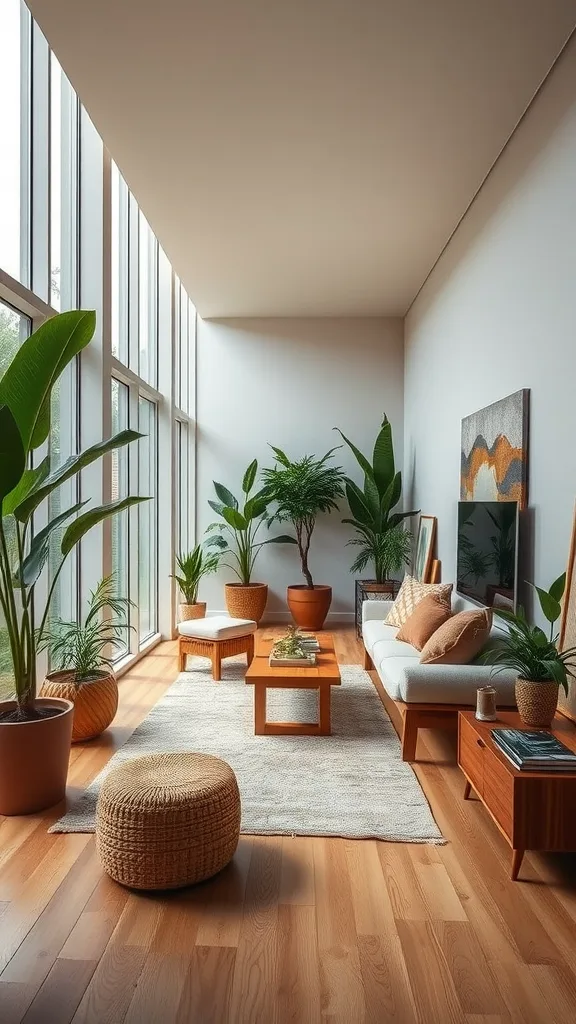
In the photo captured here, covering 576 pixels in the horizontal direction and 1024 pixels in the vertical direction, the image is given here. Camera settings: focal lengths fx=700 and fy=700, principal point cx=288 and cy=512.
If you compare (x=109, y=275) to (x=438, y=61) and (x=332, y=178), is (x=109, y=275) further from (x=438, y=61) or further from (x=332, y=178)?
(x=438, y=61)

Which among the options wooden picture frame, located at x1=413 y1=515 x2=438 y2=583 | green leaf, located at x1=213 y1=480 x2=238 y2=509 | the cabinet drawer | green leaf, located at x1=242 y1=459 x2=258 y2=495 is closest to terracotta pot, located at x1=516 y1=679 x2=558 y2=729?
the cabinet drawer

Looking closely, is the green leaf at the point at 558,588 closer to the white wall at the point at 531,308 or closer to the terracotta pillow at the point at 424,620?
the white wall at the point at 531,308

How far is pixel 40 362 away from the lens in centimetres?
268

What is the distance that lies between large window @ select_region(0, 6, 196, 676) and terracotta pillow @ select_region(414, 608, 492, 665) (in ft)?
6.72

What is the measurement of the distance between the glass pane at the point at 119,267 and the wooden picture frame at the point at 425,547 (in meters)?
2.87

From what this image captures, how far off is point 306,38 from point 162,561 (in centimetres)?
438

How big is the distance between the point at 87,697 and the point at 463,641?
76.8 inches

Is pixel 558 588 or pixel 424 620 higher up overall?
pixel 558 588

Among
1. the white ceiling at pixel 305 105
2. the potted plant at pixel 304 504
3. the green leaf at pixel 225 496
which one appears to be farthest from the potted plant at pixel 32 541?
the green leaf at pixel 225 496

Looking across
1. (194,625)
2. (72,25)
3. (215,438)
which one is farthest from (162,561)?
(72,25)

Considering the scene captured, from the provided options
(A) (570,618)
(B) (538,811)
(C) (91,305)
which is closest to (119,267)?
(C) (91,305)

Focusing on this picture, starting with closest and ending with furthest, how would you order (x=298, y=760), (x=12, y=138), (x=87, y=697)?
(x=12, y=138)
(x=298, y=760)
(x=87, y=697)

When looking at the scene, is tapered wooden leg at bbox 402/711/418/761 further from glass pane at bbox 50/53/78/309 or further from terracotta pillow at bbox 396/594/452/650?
glass pane at bbox 50/53/78/309

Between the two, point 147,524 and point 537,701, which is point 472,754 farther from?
point 147,524
